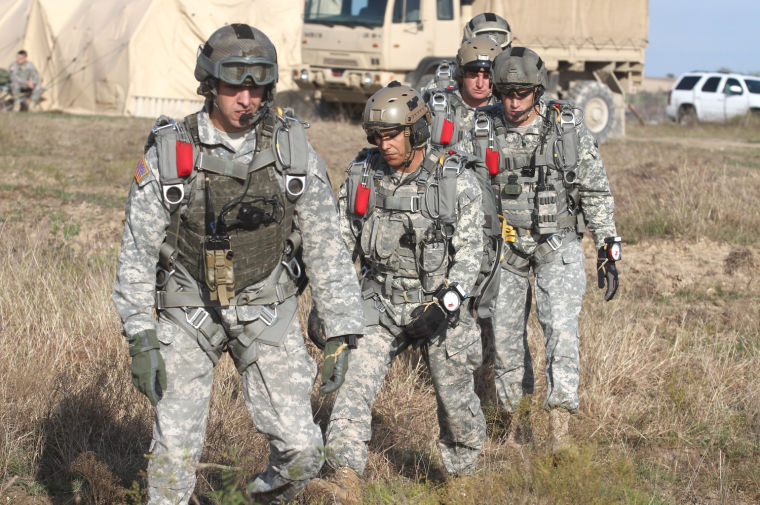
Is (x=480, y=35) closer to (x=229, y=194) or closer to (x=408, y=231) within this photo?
(x=408, y=231)

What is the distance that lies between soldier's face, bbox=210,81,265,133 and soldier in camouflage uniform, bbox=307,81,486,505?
3.13 feet

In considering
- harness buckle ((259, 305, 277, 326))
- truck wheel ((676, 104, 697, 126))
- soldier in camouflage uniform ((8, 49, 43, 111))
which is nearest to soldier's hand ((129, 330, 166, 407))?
harness buckle ((259, 305, 277, 326))

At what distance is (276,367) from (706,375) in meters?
3.51

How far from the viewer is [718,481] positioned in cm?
504

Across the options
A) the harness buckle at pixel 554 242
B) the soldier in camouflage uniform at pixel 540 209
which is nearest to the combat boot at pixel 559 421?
the soldier in camouflage uniform at pixel 540 209

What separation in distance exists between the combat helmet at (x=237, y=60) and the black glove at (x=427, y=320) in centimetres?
132

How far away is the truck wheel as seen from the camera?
26.0 metres

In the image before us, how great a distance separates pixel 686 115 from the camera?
86.9 ft

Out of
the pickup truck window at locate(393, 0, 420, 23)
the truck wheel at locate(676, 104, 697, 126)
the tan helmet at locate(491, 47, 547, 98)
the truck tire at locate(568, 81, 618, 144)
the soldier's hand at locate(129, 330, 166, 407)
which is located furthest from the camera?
the truck wheel at locate(676, 104, 697, 126)

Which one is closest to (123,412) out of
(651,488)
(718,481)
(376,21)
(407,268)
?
(407,268)

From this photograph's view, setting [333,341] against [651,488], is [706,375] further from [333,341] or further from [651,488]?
[333,341]

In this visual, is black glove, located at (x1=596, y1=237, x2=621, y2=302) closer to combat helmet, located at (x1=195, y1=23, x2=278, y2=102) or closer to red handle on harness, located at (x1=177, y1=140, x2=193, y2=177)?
combat helmet, located at (x1=195, y1=23, x2=278, y2=102)

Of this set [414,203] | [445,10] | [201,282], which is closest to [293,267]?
[201,282]

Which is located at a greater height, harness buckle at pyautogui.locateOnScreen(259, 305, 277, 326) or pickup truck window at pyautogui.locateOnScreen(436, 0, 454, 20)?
pickup truck window at pyautogui.locateOnScreen(436, 0, 454, 20)
